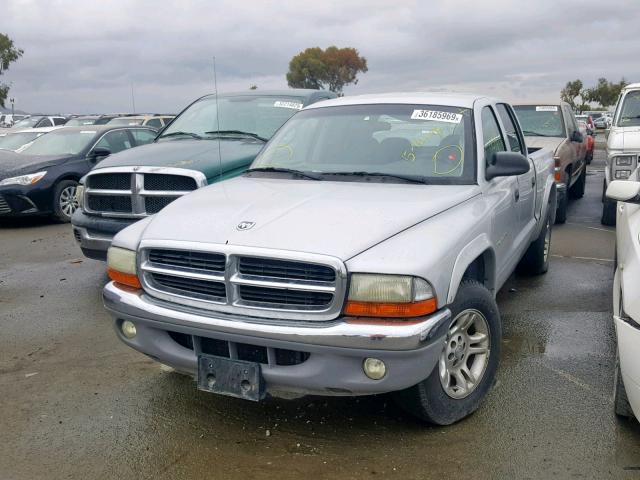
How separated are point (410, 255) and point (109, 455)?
71.4 inches

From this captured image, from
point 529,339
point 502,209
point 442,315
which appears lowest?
point 529,339

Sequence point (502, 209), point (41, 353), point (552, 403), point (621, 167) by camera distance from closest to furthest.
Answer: point (552, 403)
point (502, 209)
point (41, 353)
point (621, 167)

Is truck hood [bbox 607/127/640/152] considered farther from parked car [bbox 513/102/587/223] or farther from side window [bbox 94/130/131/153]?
side window [bbox 94/130/131/153]

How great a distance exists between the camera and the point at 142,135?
11.4 metres

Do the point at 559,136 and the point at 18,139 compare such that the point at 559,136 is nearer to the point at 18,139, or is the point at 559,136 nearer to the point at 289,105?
the point at 289,105

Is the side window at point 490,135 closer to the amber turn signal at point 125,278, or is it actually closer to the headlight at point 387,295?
the headlight at point 387,295

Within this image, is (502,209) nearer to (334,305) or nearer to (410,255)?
(410,255)

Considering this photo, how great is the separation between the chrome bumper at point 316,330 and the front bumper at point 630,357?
79cm

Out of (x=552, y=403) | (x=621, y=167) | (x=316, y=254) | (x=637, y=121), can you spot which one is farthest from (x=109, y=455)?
(x=637, y=121)

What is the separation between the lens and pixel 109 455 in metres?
3.23

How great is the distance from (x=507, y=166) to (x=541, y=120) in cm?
665

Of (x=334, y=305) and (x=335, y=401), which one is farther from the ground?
(x=334, y=305)

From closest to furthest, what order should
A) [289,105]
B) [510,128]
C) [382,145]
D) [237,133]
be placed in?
[382,145] < [510,128] < [237,133] < [289,105]

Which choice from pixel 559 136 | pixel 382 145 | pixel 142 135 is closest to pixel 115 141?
pixel 142 135
